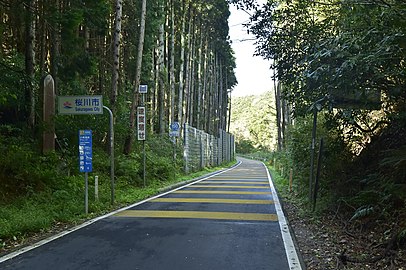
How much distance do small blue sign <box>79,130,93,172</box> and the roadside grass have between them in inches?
36.4

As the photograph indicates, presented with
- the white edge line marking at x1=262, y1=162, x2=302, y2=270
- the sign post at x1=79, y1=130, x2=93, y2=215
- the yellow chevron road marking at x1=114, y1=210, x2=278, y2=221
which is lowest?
the white edge line marking at x1=262, y1=162, x2=302, y2=270

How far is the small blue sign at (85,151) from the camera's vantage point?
347 inches

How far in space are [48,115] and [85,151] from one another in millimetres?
2169

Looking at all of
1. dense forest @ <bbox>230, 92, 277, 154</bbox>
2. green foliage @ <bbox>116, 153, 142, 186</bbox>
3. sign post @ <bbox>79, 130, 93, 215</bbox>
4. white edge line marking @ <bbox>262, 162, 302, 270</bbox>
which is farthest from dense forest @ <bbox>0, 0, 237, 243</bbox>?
dense forest @ <bbox>230, 92, 277, 154</bbox>

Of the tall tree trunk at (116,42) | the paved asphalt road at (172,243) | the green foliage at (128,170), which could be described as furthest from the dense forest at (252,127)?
the paved asphalt road at (172,243)

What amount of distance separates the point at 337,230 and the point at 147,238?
3456 mm

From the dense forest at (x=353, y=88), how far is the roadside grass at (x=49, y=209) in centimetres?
527

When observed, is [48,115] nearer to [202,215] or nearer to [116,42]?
[116,42]

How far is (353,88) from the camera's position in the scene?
6.38 meters

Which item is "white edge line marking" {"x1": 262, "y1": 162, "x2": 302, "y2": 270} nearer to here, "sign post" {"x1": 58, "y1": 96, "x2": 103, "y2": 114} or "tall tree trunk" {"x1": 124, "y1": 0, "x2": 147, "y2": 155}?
"sign post" {"x1": 58, "y1": 96, "x2": 103, "y2": 114}

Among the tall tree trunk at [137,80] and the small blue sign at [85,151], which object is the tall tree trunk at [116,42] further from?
the small blue sign at [85,151]

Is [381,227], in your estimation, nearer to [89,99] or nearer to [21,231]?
[21,231]

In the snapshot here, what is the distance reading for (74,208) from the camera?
8570mm

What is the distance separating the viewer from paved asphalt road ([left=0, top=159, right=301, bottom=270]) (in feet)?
16.8
